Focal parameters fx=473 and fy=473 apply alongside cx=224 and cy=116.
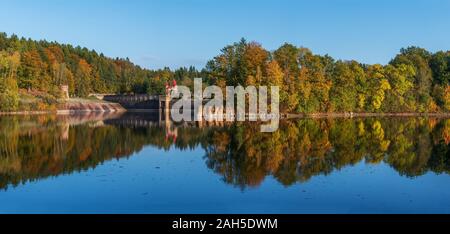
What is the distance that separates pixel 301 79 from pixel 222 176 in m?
56.6

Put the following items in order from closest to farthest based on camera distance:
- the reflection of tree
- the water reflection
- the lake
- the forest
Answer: the lake, the water reflection, the reflection of tree, the forest

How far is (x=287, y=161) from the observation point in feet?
76.1

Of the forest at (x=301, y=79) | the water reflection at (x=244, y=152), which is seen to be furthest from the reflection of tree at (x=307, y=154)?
the forest at (x=301, y=79)

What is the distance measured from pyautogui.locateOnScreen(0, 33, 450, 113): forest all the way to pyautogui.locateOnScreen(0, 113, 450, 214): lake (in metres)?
39.9

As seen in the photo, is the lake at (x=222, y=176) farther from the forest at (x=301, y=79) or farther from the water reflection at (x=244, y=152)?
the forest at (x=301, y=79)

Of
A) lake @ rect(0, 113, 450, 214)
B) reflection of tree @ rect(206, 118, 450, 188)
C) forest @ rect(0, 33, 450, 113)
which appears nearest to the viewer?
lake @ rect(0, 113, 450, 214)

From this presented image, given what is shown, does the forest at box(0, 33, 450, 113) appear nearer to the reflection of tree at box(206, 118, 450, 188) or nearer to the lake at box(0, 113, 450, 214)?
the reflection of tree at box(206, 118, 450, 188)

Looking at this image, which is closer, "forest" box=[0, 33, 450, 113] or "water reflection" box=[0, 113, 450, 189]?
"water reflection" box=[0, 113, 450, 189]

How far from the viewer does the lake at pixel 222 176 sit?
1440cm

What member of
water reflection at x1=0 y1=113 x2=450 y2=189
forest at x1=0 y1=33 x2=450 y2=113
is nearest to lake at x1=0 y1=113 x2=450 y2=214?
water reflection at x1=0 y1=113 x2=450 y2=189

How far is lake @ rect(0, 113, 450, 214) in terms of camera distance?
14398 millimetres

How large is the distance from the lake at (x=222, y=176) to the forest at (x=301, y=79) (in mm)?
39937

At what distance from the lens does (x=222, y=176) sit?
63.5 ft
